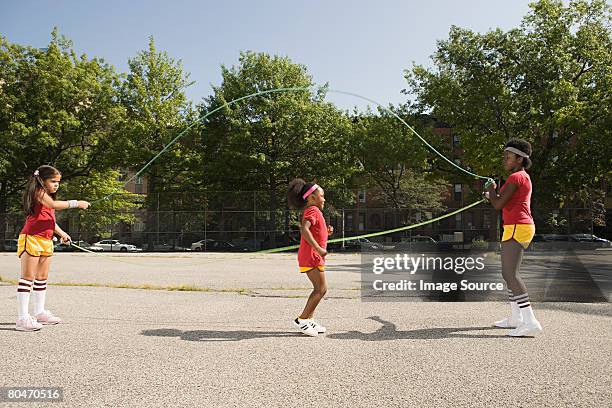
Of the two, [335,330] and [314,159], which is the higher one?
[314,159]

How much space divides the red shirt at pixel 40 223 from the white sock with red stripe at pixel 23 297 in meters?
0.58

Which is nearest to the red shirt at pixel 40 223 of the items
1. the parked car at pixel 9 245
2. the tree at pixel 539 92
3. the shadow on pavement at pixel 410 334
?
the shadow on pavement at pixel 410 334

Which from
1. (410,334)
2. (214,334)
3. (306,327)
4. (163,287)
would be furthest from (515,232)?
(163,287)

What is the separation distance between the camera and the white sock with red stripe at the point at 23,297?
20.9 ft

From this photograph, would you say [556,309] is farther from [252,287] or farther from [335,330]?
[252,287]

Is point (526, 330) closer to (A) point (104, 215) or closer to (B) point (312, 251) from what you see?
(B) point (312, 251)

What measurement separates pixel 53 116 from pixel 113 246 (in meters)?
11.2

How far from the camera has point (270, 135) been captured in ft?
131

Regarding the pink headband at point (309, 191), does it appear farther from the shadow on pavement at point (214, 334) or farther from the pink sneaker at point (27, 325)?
the pink sneaker at point (27, 325)

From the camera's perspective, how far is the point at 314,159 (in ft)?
133

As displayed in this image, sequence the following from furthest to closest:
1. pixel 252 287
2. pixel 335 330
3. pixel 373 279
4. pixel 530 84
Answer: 1. pixel 530 84
2. pixel 252 287
3. pixel 373 279
4. pixel 335 330

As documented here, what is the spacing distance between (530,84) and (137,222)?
25.5 metres

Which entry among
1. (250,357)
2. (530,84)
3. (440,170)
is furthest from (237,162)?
(250,357)

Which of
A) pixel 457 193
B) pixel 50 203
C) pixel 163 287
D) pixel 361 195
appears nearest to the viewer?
pixel 50 203
